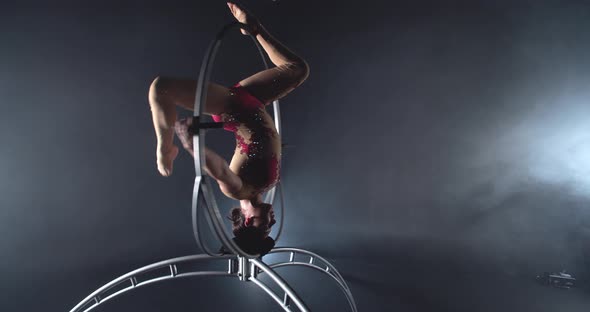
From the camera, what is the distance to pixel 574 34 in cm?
335

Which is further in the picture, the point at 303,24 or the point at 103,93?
the point at 303,24

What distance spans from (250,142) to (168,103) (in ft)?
1.09

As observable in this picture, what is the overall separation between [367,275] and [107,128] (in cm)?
259

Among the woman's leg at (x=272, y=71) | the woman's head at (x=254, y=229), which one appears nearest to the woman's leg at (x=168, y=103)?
the woman's leg at (x=272, y=71)

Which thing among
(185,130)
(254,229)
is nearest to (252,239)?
(254,229)

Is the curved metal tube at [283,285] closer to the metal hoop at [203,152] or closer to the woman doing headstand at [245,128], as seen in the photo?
the woman doing headstand at [245,128]

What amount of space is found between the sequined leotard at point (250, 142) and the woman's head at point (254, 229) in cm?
20

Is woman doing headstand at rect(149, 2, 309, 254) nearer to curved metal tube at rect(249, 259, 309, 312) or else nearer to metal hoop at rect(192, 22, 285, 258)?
metal hoop at rect(192, 22, 285, 258)

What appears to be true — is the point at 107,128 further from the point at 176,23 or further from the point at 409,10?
the point at 409,10

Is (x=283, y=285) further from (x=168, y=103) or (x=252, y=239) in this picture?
(x=168, y=103)

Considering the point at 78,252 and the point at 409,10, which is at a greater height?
the point at 409,10

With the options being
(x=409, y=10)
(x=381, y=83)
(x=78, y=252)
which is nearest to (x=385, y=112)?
(x=381, y=83)

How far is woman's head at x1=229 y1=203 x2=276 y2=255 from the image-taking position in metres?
1.62

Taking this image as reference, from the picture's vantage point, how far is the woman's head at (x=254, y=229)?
5.32 ft
